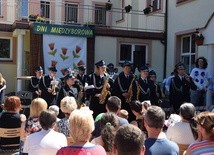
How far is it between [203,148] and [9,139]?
9.55ft

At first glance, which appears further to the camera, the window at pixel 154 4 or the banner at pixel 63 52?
the window at pixel 154 4

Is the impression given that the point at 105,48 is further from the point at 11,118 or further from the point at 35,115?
the point at 35,115

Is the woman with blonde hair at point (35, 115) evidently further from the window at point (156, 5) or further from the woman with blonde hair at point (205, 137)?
the window at point (156, 5)

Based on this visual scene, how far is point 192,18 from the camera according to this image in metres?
13.4

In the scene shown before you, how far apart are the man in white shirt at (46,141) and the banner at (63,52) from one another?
980 cm

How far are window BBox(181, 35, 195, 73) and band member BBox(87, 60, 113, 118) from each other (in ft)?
20.1

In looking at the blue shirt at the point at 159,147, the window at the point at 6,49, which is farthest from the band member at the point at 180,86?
the window at the point at 6,49

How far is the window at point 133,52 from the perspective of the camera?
594 inches

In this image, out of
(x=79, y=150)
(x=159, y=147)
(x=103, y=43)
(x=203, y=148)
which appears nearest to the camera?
(x=79, y=150)

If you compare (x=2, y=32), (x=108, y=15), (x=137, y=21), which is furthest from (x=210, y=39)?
(x=108, y=15)

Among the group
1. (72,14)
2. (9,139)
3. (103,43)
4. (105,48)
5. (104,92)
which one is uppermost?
A: (72,14)

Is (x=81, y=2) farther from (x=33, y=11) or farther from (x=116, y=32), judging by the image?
(x=116, y=32)

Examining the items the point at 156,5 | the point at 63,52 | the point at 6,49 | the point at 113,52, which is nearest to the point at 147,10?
the point at 156,5

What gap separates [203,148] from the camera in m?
3.02
